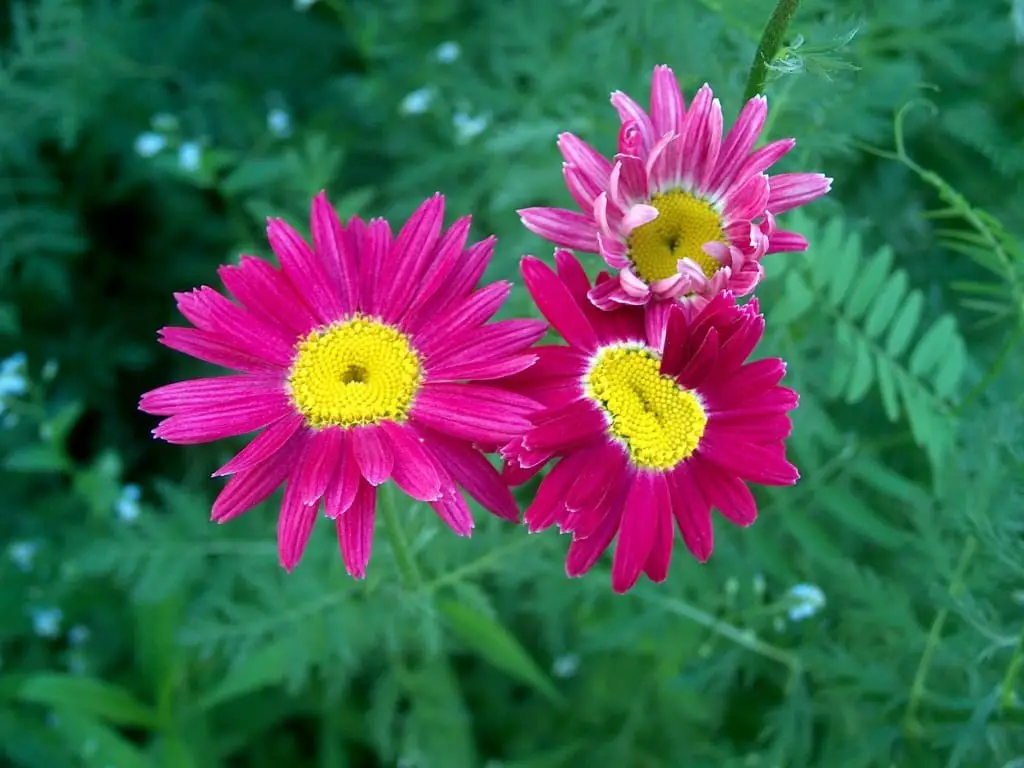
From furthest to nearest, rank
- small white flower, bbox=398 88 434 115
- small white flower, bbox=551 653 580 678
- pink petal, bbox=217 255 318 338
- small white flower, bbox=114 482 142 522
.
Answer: small white flower, bbox=398 88 434 115, small white flower, bbox=551 653 580 678, small white flower, bbox=114 482 142 522, pink petal, bbox=217 255 318 338

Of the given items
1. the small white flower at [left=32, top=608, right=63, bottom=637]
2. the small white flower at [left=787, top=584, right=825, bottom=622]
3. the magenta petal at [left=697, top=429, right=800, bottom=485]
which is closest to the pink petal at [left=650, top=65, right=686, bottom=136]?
the magenta petal at [left=697, top=429, right=800, bottom=485]

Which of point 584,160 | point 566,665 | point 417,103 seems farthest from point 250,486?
point 417,103

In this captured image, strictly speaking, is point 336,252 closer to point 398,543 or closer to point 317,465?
point 317,465

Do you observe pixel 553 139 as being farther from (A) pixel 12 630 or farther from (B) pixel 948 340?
(A) pixel 12 630

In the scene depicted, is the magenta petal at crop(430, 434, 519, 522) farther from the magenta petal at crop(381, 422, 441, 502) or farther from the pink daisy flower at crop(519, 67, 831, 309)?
the pink daisy flower at crop(519, 67, 831, 309)

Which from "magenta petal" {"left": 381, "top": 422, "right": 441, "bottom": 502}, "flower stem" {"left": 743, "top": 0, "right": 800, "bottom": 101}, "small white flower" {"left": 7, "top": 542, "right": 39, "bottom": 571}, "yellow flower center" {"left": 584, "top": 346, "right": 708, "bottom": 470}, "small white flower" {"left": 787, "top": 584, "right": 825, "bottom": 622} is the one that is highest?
"flower stem" {"left": 743, "top": 0, "right": 800, "bottom": 101}

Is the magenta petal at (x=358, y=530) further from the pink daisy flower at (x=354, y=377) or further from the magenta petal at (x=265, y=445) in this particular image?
the magenta petal at (x=265, y=445)

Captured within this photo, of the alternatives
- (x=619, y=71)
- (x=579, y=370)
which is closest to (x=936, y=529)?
(x=579, y=370)
